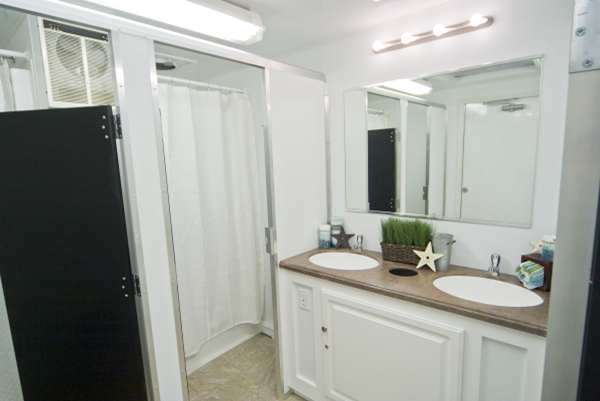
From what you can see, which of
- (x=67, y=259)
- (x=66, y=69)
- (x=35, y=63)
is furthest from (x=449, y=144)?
(x=35, y=63)

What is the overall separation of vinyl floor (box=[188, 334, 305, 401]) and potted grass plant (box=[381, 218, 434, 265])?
1.11m

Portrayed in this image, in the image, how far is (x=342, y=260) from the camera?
208 cm

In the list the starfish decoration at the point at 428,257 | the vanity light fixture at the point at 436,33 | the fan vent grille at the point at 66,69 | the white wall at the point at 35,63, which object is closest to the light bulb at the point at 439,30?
the vanity light fixture at the point at 436,33

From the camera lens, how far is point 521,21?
59.1 inches

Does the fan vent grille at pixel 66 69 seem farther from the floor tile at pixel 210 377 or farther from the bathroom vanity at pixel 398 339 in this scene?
the floor tile at pixel 210 377

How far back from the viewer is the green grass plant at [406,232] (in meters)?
1.80

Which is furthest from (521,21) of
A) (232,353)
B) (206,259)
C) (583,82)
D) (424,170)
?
(232,353)

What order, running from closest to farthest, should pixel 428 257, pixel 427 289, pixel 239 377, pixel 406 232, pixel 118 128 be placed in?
pixel 118 128 < pixel 427 289 < pixel 428 257 < pixel 406 232 < pixel 239 377

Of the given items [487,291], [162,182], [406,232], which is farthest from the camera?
[406,232]

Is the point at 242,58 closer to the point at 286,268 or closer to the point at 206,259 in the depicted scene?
the point at 286,268

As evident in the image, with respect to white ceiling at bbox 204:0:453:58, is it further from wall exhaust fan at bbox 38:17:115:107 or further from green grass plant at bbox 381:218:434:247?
green grass plant at bbox 381:218:434:247

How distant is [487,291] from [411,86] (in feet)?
3.98

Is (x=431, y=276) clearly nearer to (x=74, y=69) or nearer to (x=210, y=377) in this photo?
(x=210, y=377)

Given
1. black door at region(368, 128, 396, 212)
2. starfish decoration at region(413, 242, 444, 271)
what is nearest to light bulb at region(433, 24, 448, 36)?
black door at region(368, 128, 396, 212)
